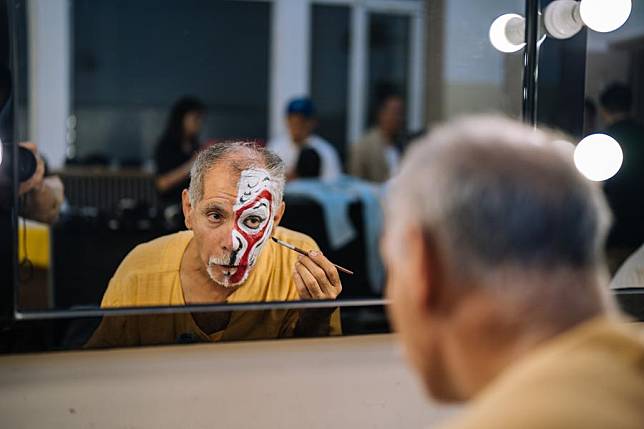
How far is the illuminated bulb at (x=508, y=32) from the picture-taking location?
238 cm

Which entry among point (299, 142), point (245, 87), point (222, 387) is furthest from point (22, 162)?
point (245, 87)

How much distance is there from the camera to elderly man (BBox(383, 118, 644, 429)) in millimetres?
882

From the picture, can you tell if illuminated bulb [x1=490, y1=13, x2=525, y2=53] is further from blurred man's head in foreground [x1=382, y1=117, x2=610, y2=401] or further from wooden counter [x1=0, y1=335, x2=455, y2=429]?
blurred man's head in foreground [x1=382, y1=117, x2=610, y2=401]

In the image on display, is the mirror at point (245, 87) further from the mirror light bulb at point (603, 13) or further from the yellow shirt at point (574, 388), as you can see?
the yellow shirt at point (574, 388)

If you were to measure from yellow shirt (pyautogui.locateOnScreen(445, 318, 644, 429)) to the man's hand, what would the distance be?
1.24m

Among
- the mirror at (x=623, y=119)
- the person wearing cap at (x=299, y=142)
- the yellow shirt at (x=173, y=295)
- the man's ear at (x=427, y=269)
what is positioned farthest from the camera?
the person wearing cap at (x=299, y=142)

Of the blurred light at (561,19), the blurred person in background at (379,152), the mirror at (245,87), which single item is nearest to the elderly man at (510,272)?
the blurred light at (561,19)

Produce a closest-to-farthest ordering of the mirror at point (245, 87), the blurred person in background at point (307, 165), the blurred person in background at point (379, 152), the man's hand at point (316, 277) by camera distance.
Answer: the man's hand at point (316, 277)
the blurred person in background at point (307, 165)
the mirror at point (245, 87)
the blurred person in background at point (379, 152)

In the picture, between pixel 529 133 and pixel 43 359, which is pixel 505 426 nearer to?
pixel 529 133

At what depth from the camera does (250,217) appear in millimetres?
2062

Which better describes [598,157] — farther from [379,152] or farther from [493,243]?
[379,152]

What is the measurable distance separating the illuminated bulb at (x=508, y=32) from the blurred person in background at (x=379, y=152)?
261 cm

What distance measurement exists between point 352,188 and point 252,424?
2399 millimetres

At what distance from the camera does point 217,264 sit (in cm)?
207
